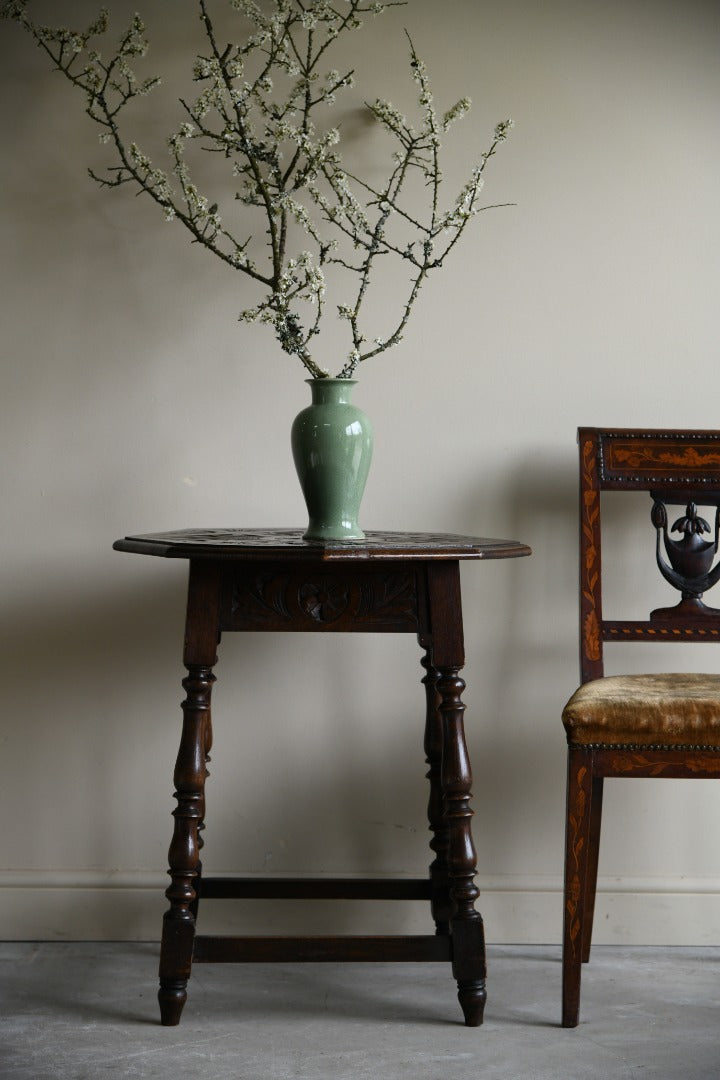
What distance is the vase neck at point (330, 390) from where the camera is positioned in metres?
1.75

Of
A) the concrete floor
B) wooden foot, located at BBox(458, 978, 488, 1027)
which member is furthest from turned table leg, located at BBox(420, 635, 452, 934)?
wooden foot, located at BBox(458, 978, 488, 1027)

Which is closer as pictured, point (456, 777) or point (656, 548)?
point (456, 777)

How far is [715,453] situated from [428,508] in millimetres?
584

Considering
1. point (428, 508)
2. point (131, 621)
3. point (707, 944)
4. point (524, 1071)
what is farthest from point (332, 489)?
point (707, 944)

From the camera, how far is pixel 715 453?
198cm

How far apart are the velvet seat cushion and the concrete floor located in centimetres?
49

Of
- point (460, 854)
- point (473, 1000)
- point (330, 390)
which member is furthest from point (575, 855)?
point (330, 390)

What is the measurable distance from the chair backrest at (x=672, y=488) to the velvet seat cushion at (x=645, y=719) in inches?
13.4

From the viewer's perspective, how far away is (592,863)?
1996 millimetres

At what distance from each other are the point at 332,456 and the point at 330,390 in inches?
4.6

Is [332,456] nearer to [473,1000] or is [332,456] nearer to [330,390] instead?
[330,390]

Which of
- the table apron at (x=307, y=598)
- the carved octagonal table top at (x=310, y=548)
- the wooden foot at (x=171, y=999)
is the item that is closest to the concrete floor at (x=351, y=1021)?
the wooden foot at (x=171, y=999)

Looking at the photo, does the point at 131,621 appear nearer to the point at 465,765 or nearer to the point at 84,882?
the point at 84,882

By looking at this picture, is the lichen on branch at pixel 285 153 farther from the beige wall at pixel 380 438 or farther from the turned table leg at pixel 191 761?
the turned table leg at pixel 191 761
